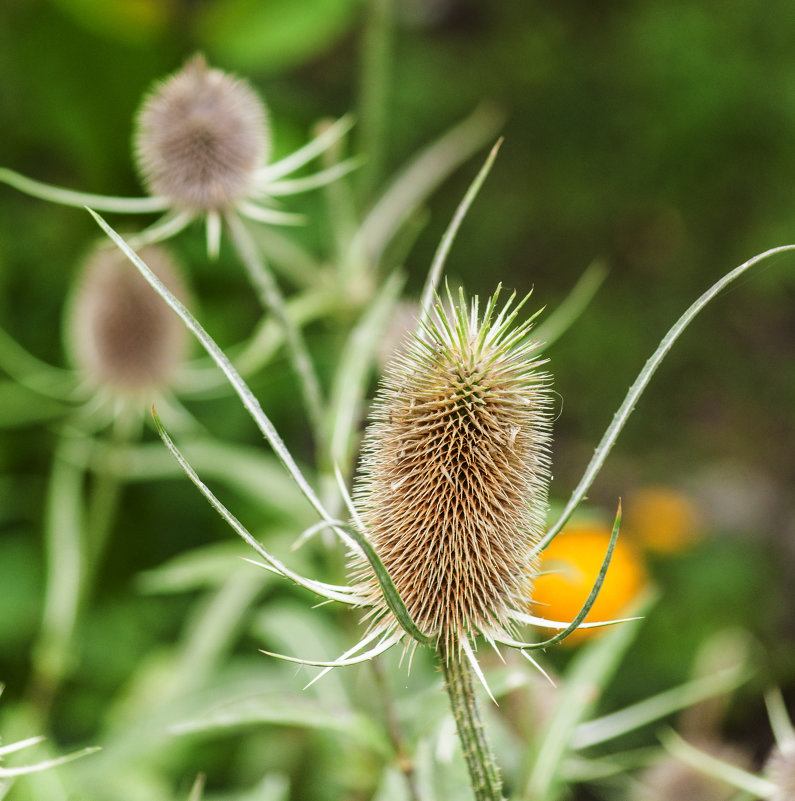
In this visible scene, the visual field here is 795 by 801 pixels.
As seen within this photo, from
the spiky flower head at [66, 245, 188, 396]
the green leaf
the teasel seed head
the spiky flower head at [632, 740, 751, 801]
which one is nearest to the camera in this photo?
the green leaf

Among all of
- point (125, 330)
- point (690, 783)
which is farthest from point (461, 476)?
point (125, 330)

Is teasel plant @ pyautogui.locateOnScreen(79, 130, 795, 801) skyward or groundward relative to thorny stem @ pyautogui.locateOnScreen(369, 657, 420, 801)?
skyward

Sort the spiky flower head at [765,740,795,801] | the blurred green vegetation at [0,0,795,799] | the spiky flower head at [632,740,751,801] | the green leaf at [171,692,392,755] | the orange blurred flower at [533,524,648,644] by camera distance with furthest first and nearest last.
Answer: the blurred green vegetation at [0,0,795,799], the orange blurred flower at [533,524,648,644], the spiky flower head at [632,740,751,801], the green leaf at [171,692,392,755], the spiky flower head at [765,740,795,801]

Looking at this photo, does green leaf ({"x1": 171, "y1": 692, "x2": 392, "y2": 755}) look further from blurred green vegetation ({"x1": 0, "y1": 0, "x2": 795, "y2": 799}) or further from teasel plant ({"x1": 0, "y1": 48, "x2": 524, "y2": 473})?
blurred green vegetation ({"x1": 0, "y1": 0, "x2": 795, "y2": 799})

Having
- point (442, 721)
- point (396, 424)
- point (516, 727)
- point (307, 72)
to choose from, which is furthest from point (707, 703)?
point (307, 72)

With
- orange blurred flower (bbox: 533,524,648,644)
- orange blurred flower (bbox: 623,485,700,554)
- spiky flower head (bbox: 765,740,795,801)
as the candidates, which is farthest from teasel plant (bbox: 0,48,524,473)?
orange blurred flower (bbox: 623,485,700,554)

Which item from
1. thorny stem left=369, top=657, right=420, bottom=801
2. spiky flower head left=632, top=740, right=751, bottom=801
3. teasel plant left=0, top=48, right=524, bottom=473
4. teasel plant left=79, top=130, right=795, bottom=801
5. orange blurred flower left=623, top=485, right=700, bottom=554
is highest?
teasel plant left=0, top=48, right=524, bottom=473

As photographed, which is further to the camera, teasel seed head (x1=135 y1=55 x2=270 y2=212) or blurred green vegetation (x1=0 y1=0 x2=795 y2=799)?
blurred green vegetation (x1=0 y1=0 x2=795 y2=799)
